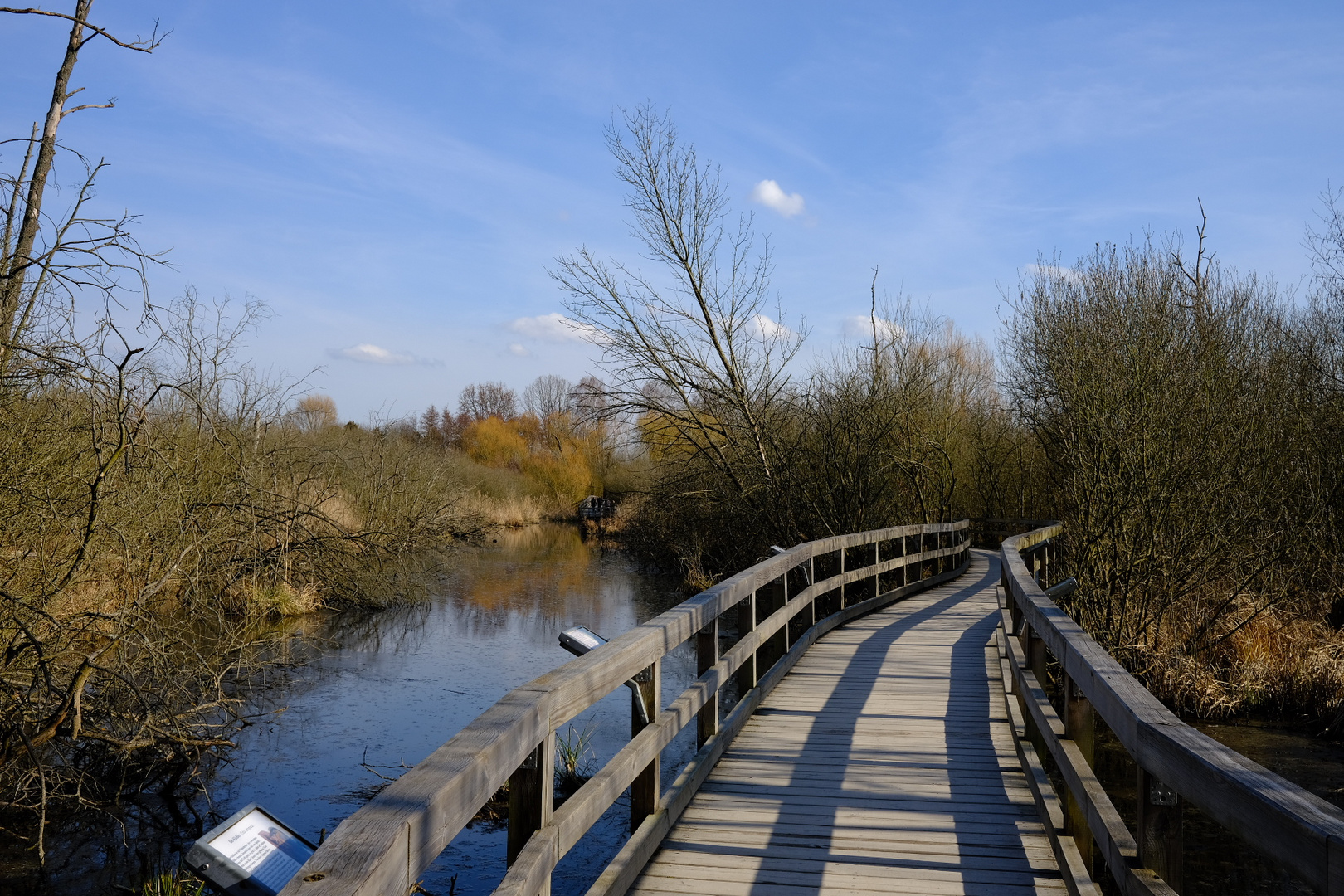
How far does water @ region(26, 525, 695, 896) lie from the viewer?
23.9 ft

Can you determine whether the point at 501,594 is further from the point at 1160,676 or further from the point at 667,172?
the point at 1160,676

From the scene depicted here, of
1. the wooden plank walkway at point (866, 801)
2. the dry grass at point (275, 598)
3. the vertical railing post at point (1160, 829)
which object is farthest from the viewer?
the dry grass at point (275, 598)

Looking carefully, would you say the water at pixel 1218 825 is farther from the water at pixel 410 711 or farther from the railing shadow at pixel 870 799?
the water at pixel 410 711

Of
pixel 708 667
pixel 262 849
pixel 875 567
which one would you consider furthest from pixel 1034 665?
pixel 875 567

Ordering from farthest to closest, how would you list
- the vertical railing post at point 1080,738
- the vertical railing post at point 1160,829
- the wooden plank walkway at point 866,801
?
the wooden plank walkway at point 866,801
the vertical railing post at point 1080,738
the vertical railing post at point 1160,829

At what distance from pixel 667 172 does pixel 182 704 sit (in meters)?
12.3

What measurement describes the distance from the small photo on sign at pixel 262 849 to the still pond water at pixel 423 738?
333cm

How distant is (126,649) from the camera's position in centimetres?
793

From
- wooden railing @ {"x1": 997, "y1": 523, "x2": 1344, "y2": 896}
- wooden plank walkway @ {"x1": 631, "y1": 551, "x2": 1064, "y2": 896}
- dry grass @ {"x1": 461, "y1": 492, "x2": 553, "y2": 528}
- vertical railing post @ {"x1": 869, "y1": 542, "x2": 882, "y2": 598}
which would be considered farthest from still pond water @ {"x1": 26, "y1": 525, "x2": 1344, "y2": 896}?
dry grass @ {"x1": 461, "y1": 492, "x2": 553, "y2": 528}

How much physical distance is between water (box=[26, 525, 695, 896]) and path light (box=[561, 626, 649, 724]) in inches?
117

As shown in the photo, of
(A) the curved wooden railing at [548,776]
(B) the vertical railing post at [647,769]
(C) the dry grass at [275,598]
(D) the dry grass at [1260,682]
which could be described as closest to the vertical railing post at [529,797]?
(A) the curved wooden railing at [548,776]

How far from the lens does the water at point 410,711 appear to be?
7.29 metres

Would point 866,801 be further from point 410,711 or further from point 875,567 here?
point 410,711

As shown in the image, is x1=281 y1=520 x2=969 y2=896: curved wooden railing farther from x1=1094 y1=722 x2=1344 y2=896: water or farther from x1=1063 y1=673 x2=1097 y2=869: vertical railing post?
x1=1094 y1=722 x2=1344 y2=896: water
